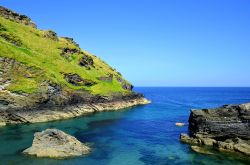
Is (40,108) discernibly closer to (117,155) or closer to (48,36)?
(117,155)

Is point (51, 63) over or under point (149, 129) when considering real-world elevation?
over

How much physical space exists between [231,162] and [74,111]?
6951 cm

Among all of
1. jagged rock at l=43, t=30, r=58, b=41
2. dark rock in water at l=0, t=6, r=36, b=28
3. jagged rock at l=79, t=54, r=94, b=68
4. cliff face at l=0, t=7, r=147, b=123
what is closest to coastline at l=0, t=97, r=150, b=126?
cliff face at l=0, t=7, r=147, b=123

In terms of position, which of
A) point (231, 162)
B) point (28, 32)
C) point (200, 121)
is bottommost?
point (231, 162)

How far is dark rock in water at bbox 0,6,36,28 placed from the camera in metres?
156

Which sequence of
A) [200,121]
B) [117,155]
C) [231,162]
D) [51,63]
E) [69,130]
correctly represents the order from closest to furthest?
[231,162] → [117,155] → [200,121] → [69,130] → [51,63]

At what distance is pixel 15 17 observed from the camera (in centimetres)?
16238

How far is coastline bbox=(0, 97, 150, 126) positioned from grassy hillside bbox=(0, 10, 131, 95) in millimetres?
7211

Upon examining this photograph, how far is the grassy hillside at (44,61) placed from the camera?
345ft

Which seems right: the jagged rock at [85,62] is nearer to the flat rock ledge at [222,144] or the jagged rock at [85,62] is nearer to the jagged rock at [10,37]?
the jagged rock at [10,37]

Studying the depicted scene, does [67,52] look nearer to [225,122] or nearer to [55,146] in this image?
[55,146]

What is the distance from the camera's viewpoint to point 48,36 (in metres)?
166

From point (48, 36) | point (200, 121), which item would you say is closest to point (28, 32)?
point (48, 36)

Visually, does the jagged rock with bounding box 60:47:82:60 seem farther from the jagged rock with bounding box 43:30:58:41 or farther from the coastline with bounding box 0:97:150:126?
the coastline with bounding box 0:97:150:126
